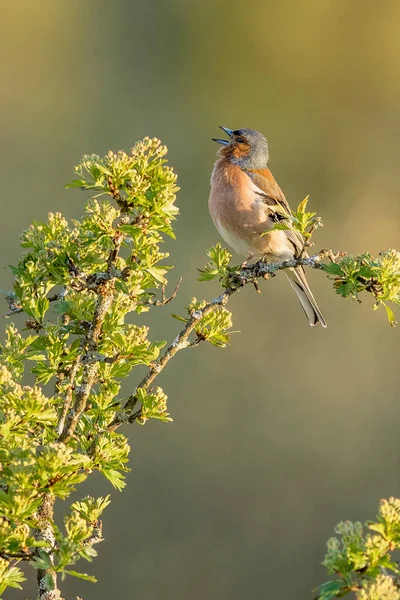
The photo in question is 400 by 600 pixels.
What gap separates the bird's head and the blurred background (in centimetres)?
397

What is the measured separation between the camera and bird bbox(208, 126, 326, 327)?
5.71 metres

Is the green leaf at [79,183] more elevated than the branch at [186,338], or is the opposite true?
the green leaf at [79,183]

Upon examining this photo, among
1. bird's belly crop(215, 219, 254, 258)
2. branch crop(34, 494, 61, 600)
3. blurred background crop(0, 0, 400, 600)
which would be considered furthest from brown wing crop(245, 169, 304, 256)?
blurred background crop(0, 0, 400, 600)

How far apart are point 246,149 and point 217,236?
4.43 metres

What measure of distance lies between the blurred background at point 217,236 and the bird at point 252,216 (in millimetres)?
4166

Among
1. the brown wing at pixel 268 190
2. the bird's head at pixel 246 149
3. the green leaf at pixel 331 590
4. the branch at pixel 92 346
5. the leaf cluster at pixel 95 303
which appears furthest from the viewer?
the bird's head at pixel 246 149

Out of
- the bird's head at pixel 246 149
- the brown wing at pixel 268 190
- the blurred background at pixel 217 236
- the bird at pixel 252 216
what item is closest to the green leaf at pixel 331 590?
the bird at pixel 252 216

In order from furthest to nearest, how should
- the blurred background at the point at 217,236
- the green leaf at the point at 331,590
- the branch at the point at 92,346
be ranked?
1. the blurred background at the point at 217,236
2. the branch at the point at 92,346
3. the green leaf at the point at 331,590

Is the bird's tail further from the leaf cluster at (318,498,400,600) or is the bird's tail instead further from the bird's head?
the leaf cluster at (318,498,400,600)

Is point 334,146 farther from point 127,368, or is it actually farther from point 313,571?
point 127,368

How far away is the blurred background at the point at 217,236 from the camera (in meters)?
9.55

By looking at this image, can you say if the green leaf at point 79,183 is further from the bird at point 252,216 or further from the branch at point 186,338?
the bird at point 252,216

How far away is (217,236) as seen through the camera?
10914 millimetres

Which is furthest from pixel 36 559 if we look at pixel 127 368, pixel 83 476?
pixel 127 368
